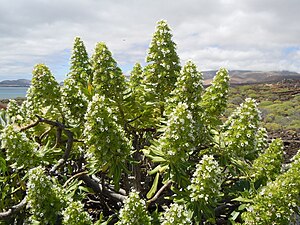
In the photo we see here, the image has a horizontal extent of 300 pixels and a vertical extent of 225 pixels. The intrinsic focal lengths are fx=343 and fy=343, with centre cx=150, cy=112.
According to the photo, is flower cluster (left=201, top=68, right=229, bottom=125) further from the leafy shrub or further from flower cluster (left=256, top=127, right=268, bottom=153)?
flower cluster (left=256, top=127, right=268, bottom=153)

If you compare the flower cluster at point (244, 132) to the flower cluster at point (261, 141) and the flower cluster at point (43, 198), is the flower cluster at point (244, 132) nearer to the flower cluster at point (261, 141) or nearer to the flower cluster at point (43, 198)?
the flower cluster at point (261, 141)

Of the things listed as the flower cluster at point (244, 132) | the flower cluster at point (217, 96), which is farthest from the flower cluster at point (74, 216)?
the flower cluster at point (217, 96)

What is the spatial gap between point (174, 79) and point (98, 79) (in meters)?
1.16

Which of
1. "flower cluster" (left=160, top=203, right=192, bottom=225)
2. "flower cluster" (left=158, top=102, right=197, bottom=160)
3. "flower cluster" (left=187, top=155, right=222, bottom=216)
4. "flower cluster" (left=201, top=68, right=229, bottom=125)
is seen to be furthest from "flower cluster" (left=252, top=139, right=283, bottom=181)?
"flower cluster" (left=160, top=203, right=192, bottom=225)

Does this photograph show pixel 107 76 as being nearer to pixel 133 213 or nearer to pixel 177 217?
pixel 133 213

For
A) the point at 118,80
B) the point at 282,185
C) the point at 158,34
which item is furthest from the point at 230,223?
the point at 158,34

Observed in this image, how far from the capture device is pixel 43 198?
3.90 metres

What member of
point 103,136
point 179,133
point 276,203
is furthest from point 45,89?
point 276,203

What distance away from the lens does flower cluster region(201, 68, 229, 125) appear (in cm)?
480

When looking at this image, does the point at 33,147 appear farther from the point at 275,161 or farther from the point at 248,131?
the point at 275,161

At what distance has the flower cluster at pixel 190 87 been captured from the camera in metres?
4.46

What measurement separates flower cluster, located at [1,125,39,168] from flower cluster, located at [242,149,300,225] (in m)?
2.67

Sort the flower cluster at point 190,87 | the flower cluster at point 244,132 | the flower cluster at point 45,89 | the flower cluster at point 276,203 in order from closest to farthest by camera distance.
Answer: the flower cluster at point 276,203, the flower cluster at point 244,132, the flower cluster at point 190,87, the flower cluster at point 45,89

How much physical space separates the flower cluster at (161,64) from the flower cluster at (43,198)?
2025 millimetres
